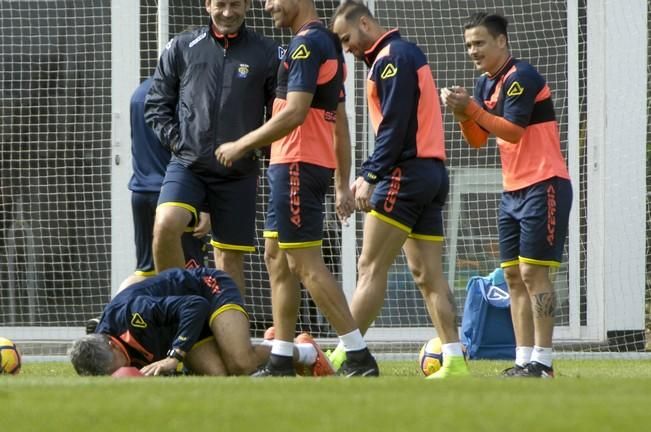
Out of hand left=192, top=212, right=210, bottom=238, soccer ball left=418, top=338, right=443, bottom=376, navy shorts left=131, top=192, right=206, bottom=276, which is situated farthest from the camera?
navy shorts left=131, top=192, right=206, bottom=276

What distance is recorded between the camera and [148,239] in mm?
8688

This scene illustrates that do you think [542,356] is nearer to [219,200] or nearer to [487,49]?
[487,49]

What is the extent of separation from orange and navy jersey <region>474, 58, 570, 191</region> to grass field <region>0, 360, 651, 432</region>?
7.15ft

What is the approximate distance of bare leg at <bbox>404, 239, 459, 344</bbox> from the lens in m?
7.03

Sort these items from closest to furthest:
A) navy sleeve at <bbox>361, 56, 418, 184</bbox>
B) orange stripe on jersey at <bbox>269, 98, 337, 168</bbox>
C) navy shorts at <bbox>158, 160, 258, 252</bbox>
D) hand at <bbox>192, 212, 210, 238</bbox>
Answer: orange stripe on jersey at <bbox>269, 98, 337, 168</bbox>
navy sleeve at <bbox>361, 56, 418, 184</bbox>
navy shorts at <bbox>158, 160, 258, 252</bbox>
hand at <bbox>192, 212, 210, 238</bbox>

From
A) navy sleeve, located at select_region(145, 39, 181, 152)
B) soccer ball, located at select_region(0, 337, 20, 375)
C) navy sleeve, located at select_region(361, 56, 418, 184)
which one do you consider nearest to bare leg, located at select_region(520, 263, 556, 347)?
navy sleeve, located at select_region(361, 56, 418, 184)

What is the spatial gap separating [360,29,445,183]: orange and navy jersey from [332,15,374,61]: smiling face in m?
0.06

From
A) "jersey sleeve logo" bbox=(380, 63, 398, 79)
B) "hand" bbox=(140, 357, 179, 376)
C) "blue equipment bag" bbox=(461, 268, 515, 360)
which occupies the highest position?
"jersey sleeve logo" bbox=(380, 63, 398, 79)

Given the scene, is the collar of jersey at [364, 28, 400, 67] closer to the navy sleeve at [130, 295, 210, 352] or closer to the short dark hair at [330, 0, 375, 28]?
the short dark hair at [330, 0, 375, 28]

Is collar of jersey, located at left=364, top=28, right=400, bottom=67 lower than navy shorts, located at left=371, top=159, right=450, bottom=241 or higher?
higher

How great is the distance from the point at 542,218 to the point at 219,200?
1776 mm

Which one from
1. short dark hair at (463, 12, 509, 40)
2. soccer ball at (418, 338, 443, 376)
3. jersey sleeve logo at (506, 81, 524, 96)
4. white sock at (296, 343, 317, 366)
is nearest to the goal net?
soccer ball at (418, 338, 443, 376)

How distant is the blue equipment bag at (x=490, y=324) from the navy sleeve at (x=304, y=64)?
4.05 metres

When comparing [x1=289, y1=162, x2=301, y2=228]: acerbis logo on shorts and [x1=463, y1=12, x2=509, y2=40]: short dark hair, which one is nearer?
[x1=289, y1=162, x2=301, y2=228]: acerbis logo on shorts
